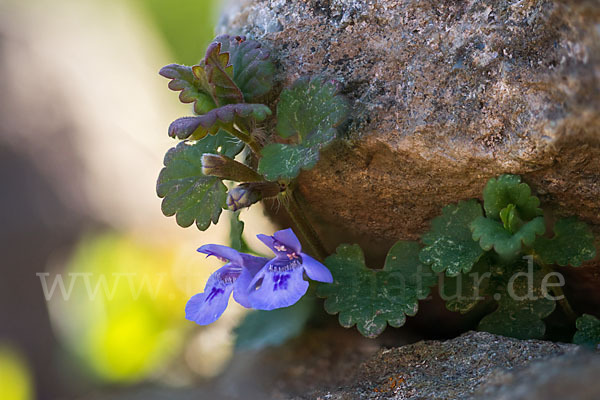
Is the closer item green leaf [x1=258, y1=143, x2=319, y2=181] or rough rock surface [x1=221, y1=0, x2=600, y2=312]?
rough rock surface [x1=221, y1=0, x2=600, y2=312]

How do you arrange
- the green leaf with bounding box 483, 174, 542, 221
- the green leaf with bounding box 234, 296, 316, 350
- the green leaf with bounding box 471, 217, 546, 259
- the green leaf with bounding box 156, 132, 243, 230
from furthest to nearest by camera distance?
1. the green leaf with bounding box 234, 296, 316, 350
2. the green leaf with bounding box 156, 132, 243, 230
3. the green leaf with bounding box 483, 174, 542, 221
4. the green leaf with bounding box 471, 217, 546, 259

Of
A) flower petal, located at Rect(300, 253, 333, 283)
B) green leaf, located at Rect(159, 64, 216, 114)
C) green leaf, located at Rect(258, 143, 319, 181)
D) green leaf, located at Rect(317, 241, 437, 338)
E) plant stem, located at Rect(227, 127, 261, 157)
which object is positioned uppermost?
green leaf, located at Rect(159, 64, 216, 114)

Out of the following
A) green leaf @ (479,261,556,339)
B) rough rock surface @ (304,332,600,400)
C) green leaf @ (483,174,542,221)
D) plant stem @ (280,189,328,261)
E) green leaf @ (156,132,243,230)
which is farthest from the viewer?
plant stem @ (280,189,328,261)

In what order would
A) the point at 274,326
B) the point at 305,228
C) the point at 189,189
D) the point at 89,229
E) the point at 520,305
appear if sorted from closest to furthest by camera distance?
the point at 520,305 → the point at 189,189 → the point at 305,228 → the point at 274,326 → the point at 89,229

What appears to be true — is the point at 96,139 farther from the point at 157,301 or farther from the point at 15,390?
the point at 15,390

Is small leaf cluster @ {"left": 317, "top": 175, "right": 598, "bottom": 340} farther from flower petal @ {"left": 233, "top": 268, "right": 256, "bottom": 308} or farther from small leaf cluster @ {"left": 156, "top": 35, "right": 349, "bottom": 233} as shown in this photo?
small leaf cluster @ {"left": 156, "top": 35, "right": 349, "bottom": 233}

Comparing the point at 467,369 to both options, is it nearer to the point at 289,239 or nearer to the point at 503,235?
the point at 503,235

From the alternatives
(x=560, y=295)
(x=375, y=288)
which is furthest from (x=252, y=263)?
(x=560, y=295)

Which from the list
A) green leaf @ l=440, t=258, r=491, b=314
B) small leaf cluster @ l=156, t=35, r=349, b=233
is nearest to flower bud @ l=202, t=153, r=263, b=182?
small leaf cluster @ l=156, t=35, r=349, b=233
